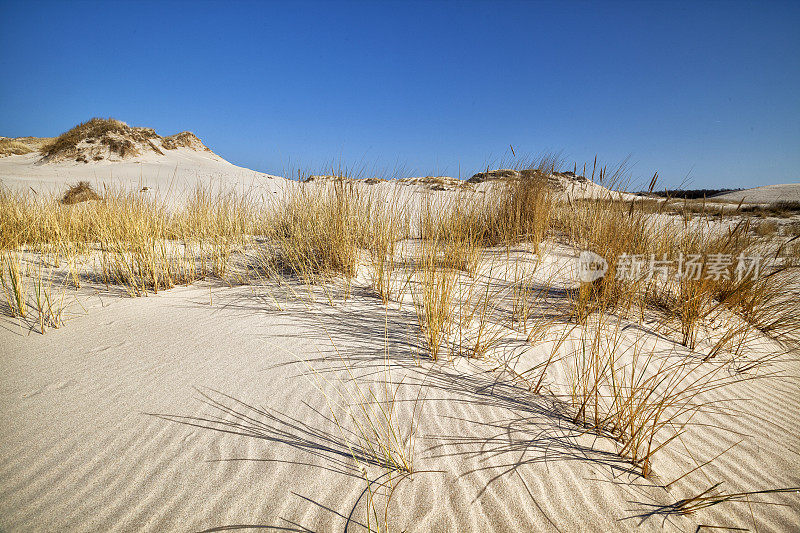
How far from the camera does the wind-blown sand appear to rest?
1.03 m

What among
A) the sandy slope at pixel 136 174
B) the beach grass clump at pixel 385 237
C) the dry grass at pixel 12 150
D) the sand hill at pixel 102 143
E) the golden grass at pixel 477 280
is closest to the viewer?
the golden grass at pixel 477 280

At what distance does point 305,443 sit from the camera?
1.25m

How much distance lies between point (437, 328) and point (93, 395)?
1808 mm

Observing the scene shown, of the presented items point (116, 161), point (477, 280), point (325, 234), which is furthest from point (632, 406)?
point (116, 161)

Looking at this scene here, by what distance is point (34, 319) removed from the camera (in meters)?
2.15

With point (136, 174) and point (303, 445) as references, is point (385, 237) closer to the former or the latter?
point (303, 445)

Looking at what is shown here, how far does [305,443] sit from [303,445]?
0.01m

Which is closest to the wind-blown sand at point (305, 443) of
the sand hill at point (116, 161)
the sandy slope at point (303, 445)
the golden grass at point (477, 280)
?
the sandy slope at point (303, 445)

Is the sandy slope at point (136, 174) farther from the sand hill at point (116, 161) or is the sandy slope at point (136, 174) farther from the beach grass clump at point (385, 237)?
the beach grass clump at point (385, 237)

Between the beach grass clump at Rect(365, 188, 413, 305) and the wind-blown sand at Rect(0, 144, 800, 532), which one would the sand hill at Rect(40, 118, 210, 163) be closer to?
the beach grass clump at Rect(365, 188, 413, 305)

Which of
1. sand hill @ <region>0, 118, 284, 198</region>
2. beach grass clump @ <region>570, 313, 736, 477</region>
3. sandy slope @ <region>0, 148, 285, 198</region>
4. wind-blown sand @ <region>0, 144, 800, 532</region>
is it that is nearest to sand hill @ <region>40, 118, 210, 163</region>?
sand hill @ <region>0, 118, 284, 198</region>

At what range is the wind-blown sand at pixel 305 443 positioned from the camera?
103cm

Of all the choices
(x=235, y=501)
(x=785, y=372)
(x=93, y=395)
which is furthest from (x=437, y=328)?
(x=785, y=372)

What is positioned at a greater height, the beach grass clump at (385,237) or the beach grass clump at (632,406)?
the beach grass clump at (385,237)
